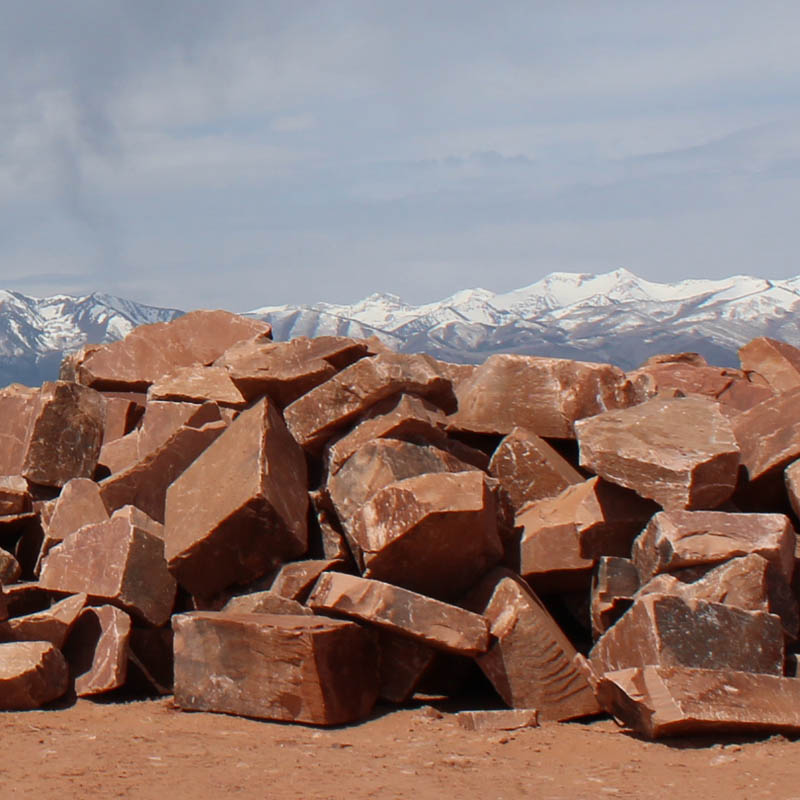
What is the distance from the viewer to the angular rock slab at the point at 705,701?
4.97 m

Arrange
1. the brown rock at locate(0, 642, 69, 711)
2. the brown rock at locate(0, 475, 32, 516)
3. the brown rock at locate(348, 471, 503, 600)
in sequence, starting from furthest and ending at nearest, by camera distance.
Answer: the brown rock at locate(0, 475, 32, 516)
the brown rock at locate(348, 471, 503, 600)
the brown rock at locate(0, 642, 69, 711)

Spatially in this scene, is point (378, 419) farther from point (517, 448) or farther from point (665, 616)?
point (665, 616)

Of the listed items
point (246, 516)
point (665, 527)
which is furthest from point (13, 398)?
point (665, 527)

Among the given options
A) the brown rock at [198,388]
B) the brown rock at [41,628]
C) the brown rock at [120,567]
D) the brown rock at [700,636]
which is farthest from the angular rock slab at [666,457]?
the brown rock at [41,628]

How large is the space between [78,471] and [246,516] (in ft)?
8.43

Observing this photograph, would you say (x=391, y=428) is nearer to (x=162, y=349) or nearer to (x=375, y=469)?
(x=375, y=469)

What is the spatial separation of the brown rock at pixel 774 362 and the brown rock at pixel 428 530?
583 cm

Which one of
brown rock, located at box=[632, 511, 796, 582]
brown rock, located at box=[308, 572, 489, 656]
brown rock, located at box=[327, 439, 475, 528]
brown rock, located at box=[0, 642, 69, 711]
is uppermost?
brown rock, located at box=[327, 439, 475, 528]

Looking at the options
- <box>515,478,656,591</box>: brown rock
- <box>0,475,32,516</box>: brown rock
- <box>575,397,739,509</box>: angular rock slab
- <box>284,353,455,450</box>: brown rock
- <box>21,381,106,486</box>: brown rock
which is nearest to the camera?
<box>575,397,739,509</box>: angular rock slab

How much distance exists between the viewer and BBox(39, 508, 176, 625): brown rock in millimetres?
6535

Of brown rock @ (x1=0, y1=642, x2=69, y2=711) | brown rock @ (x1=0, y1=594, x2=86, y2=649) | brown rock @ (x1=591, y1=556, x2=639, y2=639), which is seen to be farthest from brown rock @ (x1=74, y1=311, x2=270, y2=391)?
brown rock @ (x1=591, y1=556, x2=639, y2=639)

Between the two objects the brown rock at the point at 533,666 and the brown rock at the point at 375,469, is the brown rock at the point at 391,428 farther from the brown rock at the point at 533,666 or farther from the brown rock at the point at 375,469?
the brown rock at the point at 533,666

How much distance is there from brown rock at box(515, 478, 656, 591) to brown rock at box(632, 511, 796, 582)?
25 centimetres

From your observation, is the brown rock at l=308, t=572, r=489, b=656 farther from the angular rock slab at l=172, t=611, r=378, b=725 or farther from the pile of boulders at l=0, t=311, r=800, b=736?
the angular rock slab at l=172, t=611, r=378, b=725
